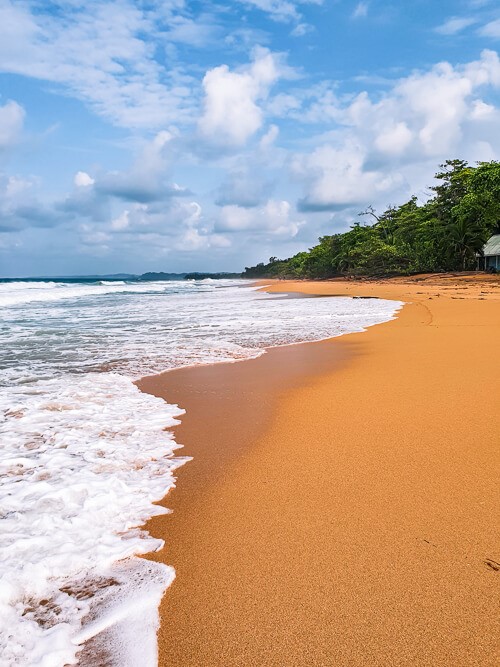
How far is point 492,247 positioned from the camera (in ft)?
108

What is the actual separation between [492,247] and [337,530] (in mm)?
35988

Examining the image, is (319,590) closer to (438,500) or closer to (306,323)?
(438,500)

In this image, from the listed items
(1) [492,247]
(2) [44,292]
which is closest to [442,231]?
(1) [492,247]

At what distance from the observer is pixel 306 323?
11.6m

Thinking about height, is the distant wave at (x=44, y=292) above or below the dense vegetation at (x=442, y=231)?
below

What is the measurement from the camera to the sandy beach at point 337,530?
5.15 feet

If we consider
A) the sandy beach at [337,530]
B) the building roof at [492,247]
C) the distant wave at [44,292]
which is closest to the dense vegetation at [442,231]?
the building roof at [492,247]

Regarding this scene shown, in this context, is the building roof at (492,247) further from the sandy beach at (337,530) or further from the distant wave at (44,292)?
the sandy beach at (337,530)

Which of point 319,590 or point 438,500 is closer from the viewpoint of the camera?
point 319,590

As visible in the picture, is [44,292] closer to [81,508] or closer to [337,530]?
[81,508]

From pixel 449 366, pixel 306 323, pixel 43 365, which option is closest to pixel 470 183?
pixel 306 323

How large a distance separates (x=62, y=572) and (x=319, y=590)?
116cm

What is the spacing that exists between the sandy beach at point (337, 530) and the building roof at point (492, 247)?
31.7 m

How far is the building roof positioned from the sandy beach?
3166 cm
